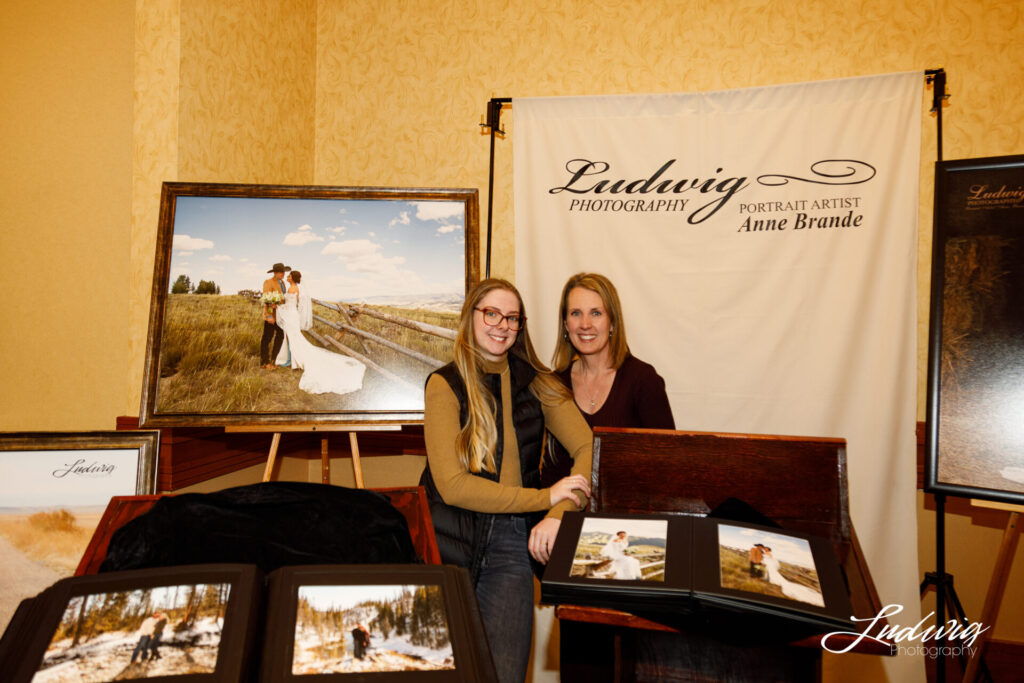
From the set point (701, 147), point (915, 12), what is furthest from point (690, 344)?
point (915, 12)

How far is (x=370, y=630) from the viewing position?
968mm

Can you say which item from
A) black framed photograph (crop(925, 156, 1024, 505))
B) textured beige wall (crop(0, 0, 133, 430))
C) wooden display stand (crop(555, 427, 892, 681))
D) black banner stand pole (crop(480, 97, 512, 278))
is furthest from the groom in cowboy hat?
black framed photograph (crop(925, 156, 1024, 505))

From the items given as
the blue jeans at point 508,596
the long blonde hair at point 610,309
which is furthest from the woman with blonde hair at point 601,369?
the blue jeans at point 508,596

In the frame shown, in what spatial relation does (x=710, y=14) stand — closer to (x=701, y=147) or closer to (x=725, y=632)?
(x=701, y=147)

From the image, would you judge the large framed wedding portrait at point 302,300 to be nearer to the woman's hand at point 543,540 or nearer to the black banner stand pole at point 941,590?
the woman's hand at point 543,540

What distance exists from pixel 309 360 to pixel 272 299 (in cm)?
25

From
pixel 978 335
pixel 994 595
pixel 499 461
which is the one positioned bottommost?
pixel 994 595

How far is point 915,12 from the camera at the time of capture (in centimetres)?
288

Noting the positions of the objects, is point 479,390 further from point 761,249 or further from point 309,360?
point 761,249

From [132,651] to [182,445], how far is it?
5.61 ft

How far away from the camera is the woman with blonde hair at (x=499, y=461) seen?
1841 millimetres

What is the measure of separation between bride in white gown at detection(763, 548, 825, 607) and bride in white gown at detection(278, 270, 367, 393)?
1.57m

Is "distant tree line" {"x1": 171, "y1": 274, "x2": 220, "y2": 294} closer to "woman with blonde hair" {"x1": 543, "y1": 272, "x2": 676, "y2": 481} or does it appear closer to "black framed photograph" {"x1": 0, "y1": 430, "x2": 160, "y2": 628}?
"black framed photograph" {"x1": 0, "y1": 430, "x2": 160, "y2": 628}

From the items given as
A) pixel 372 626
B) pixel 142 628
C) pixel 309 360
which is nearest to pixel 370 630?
pixel 372 626
